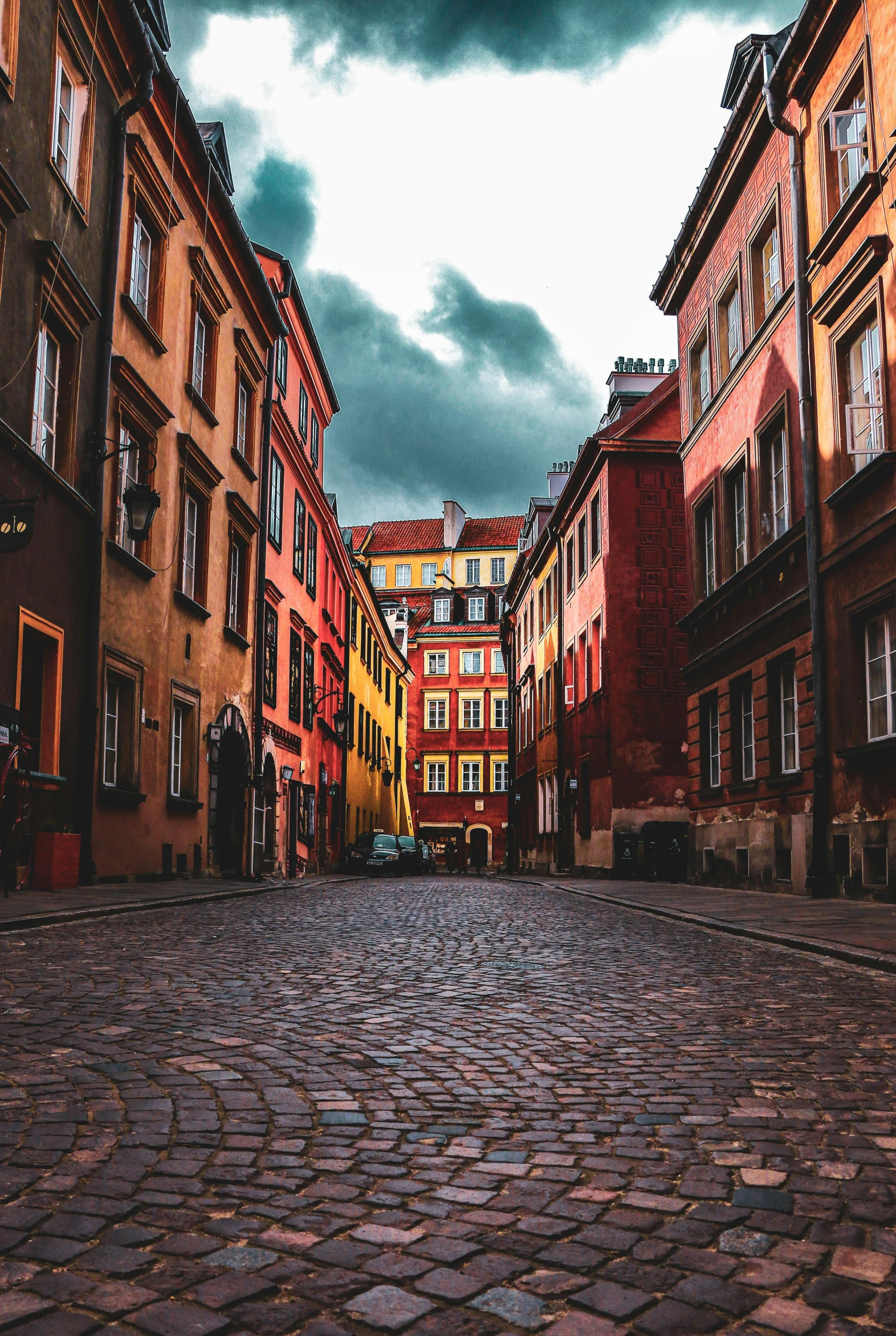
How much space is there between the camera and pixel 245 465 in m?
25.3

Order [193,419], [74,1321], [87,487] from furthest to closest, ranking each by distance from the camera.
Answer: [193,419]
[87,487]
[74,1321]

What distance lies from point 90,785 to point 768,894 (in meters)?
9.84

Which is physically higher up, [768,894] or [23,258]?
[23,258]

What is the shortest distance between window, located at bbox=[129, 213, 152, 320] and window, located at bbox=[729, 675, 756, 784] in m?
11.4

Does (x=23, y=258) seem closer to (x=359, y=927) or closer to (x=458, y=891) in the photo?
(x=359, y=927)

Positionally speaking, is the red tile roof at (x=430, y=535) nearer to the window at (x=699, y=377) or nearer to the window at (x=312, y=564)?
the window at (x=312, y=564)

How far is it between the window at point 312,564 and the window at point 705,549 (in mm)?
13858

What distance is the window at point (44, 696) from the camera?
14.8 meters

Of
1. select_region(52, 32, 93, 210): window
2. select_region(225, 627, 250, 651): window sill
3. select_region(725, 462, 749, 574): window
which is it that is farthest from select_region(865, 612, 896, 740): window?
select_region(225, 627, 250, 651): window sill

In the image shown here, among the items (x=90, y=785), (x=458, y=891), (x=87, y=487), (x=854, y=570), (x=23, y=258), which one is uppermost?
(x=23, y=258)

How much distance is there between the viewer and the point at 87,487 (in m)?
16.1

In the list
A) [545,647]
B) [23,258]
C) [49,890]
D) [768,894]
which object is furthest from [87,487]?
[545,647]

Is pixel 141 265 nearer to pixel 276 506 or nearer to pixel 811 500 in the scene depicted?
pixel 276 506

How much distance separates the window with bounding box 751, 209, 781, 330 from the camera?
1911 centimetres
